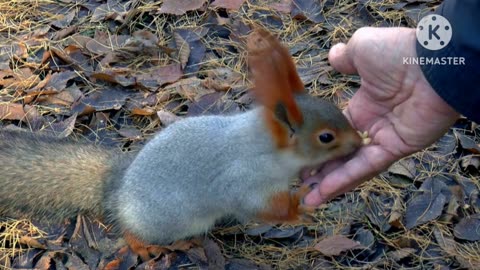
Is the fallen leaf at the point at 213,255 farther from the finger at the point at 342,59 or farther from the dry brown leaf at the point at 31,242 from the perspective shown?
the finger at the point at 342,59

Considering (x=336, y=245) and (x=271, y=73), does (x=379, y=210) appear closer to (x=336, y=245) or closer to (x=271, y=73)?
(x=336, y=245)

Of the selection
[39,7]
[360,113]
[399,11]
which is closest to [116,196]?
[360,113]

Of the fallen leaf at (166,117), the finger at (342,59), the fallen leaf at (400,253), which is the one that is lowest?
the fallen leaf at (400,253)

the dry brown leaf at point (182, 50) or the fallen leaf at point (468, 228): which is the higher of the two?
the dry brown leaf at point (182, 50)

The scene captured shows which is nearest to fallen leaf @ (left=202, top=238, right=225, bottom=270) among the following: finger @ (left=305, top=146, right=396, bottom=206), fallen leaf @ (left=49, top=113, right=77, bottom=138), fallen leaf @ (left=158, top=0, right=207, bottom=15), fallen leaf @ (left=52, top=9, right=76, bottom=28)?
finger @ (left=305, top=146, right=396, bottom=206)

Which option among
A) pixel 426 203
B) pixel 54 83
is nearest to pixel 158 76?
pixel 54 83

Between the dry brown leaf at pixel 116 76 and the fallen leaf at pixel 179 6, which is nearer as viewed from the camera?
the dry brown leaf at pixel 116 76

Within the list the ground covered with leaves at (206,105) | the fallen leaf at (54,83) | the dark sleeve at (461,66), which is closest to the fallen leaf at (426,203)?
the ground covered with leaves at (206,105)

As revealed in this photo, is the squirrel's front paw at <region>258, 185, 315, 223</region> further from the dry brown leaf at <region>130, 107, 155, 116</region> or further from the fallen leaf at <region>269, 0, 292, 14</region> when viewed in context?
the fallen leaf at <region>269, 0, 292, 14</region>
